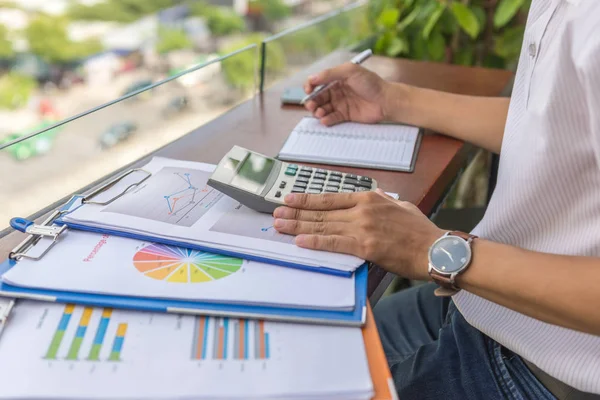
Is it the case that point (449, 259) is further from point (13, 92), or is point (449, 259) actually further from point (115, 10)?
point (115, 10)

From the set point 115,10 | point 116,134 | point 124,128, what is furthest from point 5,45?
point 116,134

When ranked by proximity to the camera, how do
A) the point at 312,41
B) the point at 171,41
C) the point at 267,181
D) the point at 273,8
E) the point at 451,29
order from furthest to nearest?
1. the point at 273,8
2. the point at 171,41
3. the point at 451,29
4. the point at 312,41
5. the point at 267,181

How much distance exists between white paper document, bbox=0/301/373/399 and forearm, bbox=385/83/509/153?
577 millimetres

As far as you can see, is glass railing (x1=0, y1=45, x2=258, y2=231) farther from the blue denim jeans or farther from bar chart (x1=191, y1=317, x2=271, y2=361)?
the blue denim jeans

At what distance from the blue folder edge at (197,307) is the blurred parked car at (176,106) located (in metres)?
0.60

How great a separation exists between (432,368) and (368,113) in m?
0.49

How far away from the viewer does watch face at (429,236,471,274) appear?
0.63 m

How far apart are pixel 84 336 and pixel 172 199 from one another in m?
0.26

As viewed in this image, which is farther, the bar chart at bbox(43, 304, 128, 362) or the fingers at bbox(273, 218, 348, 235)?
the fingers at bbox(273, 218, 348, 235)

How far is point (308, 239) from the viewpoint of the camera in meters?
0.64

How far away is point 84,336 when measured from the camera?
1.70ft

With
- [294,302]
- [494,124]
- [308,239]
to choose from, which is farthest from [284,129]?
[294,302]

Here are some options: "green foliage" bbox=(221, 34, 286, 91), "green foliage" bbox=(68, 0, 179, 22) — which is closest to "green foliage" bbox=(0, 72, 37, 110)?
"green foliage" bbox=(68, 0, 179, 22)

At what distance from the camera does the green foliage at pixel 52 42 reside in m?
5.82
